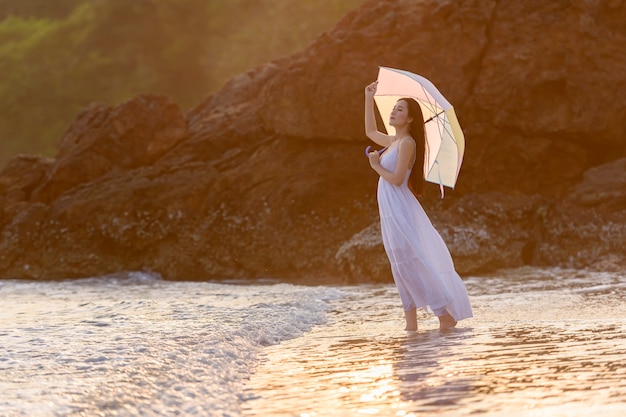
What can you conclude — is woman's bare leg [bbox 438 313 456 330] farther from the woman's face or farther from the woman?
the woman's face

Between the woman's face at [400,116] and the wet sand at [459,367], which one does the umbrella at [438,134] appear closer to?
the woman's face at [400,116]

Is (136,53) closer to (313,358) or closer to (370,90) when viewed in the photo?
(370,90)

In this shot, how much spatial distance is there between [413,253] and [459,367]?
2220 millimetres

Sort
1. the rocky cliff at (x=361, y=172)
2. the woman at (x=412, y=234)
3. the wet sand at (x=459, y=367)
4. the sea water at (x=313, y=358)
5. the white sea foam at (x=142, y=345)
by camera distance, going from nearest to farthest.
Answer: the wet sand at (x=459, y=367)
the sea water at (x=313, y=358)
the white sea foam at (x=142, y=345)
the woman at (x=412, y=234)
the rocky cliff at (x=361, y=172)

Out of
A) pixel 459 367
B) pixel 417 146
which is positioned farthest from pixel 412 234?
pixel 459 367

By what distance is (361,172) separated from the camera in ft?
51.3

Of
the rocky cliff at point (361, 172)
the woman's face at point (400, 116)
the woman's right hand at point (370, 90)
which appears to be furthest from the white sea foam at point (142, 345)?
the rocky cliff at point (361, 172)

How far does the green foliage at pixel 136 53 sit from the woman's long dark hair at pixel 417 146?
91.4 feet

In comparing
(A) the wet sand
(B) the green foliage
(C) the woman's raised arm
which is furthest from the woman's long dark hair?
(B) the green foliage

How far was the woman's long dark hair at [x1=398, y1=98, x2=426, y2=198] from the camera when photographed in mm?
7648

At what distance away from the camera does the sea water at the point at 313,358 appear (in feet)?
15.0

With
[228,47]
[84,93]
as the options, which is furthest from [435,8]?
[84,93]

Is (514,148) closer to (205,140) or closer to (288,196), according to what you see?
(288,196)

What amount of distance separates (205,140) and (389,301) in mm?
6985
